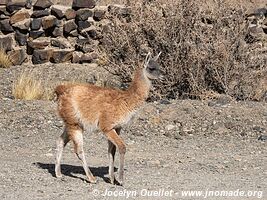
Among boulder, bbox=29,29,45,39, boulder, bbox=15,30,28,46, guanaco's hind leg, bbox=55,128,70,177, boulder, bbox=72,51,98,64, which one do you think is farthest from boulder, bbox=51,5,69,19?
guanaco's hind leg, bbox=55,128,70,177

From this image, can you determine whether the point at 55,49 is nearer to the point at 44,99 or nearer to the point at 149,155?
the point at 44,99

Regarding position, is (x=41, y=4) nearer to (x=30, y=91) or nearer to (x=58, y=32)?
(x=58, y=32)

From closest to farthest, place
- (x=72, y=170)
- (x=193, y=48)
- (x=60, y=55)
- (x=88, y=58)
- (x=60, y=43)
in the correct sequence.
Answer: (x=72, y=170) → (x=193, y=48) → (x=60, y=55) → (x=88, y=58) → (x=60, y=43)

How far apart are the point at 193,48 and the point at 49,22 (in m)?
7.21

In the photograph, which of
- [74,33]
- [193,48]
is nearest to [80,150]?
[193,48]

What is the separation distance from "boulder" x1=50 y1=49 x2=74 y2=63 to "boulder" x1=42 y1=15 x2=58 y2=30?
99cm

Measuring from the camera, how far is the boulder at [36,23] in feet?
73.8

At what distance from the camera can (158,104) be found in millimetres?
15195

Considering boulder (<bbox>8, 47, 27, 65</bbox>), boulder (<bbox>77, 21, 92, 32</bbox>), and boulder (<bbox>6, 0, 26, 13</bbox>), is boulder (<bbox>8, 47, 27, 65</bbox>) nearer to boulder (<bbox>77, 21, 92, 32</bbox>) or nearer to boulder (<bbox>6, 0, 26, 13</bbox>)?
boulder (<bbox>6, 0, 26, 13</bbox>)

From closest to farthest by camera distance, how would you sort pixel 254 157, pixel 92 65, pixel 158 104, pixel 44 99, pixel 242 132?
1. pixel 254 157
2. pixel 242 132
3. pixel 158 104
4. pixel 44 99
5. pixel 92 65

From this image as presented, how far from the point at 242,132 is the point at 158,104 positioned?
220cm

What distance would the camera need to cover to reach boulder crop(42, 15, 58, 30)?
73.9 ft

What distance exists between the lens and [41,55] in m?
22.0

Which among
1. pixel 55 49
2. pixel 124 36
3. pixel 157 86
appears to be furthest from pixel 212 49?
pixel 55 49
